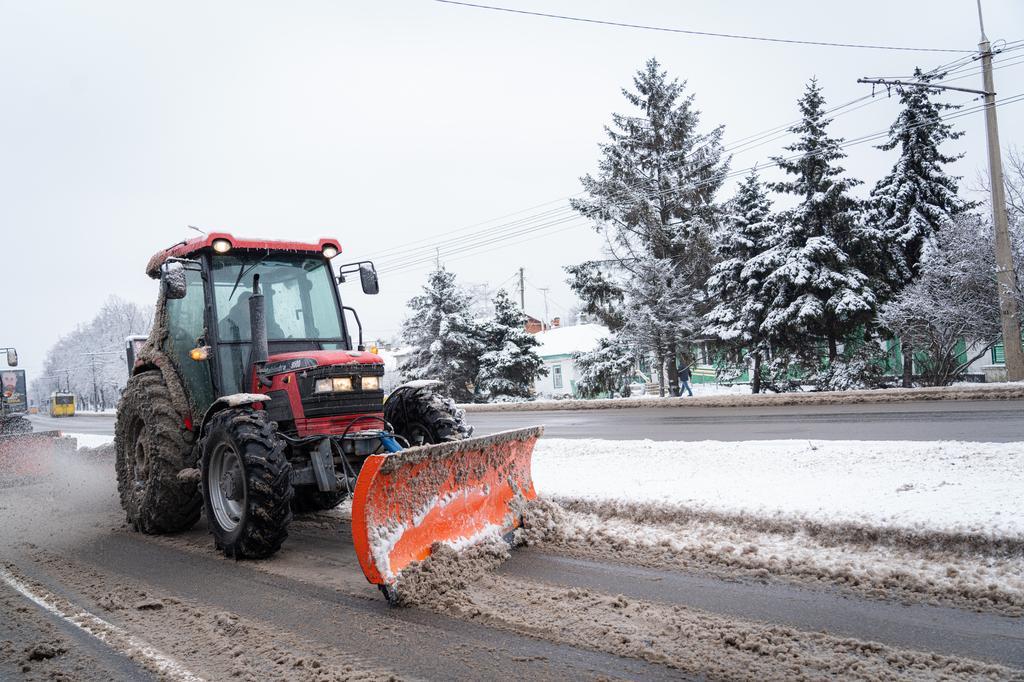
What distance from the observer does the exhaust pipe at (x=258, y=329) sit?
625 cm

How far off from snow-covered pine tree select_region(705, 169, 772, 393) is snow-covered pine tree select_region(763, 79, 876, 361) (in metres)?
0.62

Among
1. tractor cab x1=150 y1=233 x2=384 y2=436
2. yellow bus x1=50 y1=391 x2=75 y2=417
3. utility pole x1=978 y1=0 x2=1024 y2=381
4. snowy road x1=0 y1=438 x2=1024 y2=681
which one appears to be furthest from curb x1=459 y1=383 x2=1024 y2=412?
yellow bus x1=50 y1=391 x2=75 y2=417

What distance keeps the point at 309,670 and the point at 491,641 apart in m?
0.92

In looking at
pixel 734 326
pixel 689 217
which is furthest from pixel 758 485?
pixel 689 217

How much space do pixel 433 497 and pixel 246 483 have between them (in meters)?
1.47

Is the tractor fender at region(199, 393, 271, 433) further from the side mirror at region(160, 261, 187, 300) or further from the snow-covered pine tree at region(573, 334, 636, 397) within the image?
the snow-covered pine tree at region(573, 334, 636, 397)

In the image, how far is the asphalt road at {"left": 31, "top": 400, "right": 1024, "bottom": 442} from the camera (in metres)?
10.7

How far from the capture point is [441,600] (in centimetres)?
441

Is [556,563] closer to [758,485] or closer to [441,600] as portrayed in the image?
[441,600]

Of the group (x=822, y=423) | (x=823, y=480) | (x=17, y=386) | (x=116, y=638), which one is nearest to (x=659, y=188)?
(x=822, y=423)

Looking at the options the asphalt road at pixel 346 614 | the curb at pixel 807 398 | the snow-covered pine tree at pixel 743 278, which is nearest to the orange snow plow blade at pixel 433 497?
the asphalt road at pixel 346 614

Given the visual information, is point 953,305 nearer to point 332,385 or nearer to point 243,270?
point 332,385

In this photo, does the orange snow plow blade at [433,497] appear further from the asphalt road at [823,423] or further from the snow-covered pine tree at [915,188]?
the snow-covered pine tree at [915,188]

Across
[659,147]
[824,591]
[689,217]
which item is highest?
[659,147]
